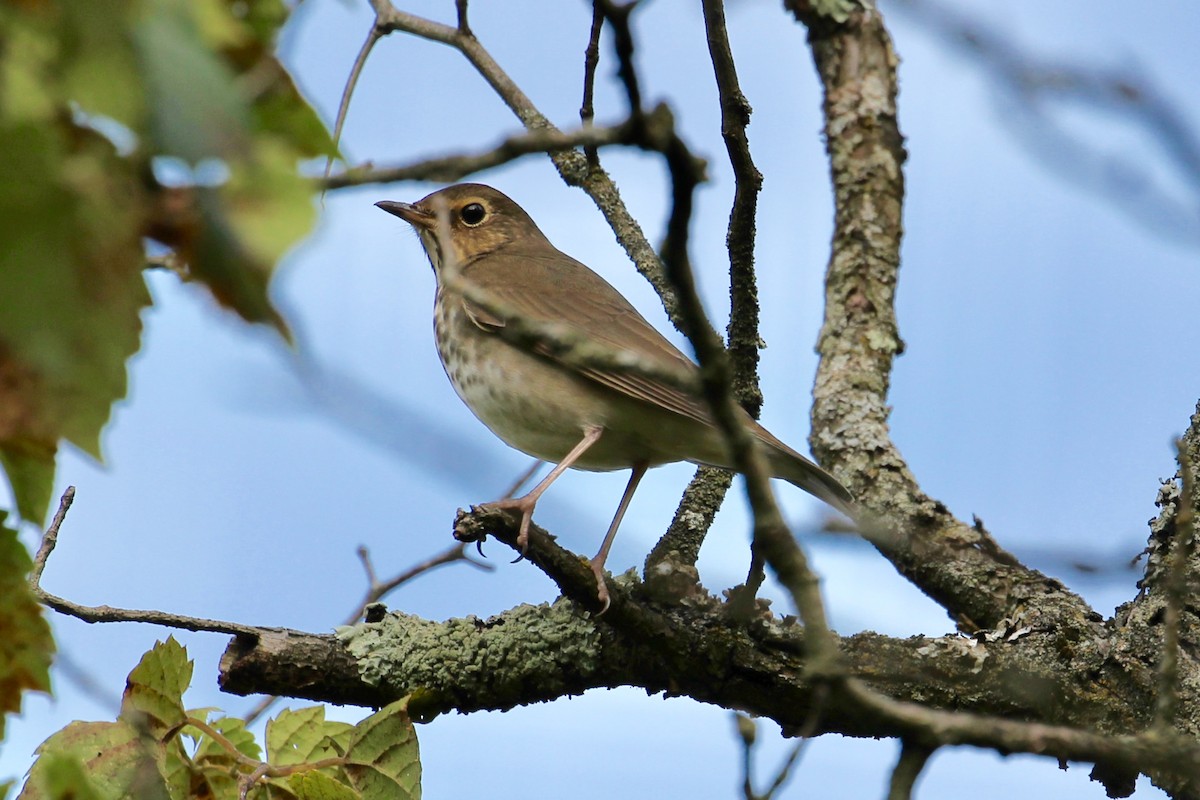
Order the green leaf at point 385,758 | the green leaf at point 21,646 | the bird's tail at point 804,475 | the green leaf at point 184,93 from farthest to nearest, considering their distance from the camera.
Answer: the bird's tail at point 804,475 < the green leaf at point 385,758 < the green leaf at point 21,646 < the green leaf at point 184,93

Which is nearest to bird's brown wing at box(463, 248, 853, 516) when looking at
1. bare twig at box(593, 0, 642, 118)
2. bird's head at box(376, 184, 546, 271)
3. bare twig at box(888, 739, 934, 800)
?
bird's head at box(376, 184, 546, 271)

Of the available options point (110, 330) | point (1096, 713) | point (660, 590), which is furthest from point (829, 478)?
point (110, 330)

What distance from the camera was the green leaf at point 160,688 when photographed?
296 cm

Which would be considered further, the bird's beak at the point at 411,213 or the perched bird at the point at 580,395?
the bird's beak at the point at 411,213

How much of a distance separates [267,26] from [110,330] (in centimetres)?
42

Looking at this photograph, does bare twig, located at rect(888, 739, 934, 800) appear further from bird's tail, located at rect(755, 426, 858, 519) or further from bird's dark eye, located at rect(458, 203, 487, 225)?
bird's dark eye, located at rect(458, 203, 487, 225)

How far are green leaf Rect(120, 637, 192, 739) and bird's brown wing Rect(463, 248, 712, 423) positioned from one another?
1.98 m

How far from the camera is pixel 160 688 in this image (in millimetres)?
2988

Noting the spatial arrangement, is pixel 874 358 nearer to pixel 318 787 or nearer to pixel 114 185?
pixel 318 787

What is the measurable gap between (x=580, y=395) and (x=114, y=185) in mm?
3489

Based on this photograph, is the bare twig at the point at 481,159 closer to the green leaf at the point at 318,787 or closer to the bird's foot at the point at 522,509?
the green leaf at the point at 318,787

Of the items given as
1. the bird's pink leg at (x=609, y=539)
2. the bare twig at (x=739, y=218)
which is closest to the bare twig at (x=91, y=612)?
the bird's pink leg at (x=609, y=539)

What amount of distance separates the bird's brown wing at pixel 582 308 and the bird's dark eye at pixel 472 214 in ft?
0.94

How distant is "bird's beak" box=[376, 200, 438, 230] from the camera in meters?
6.18
